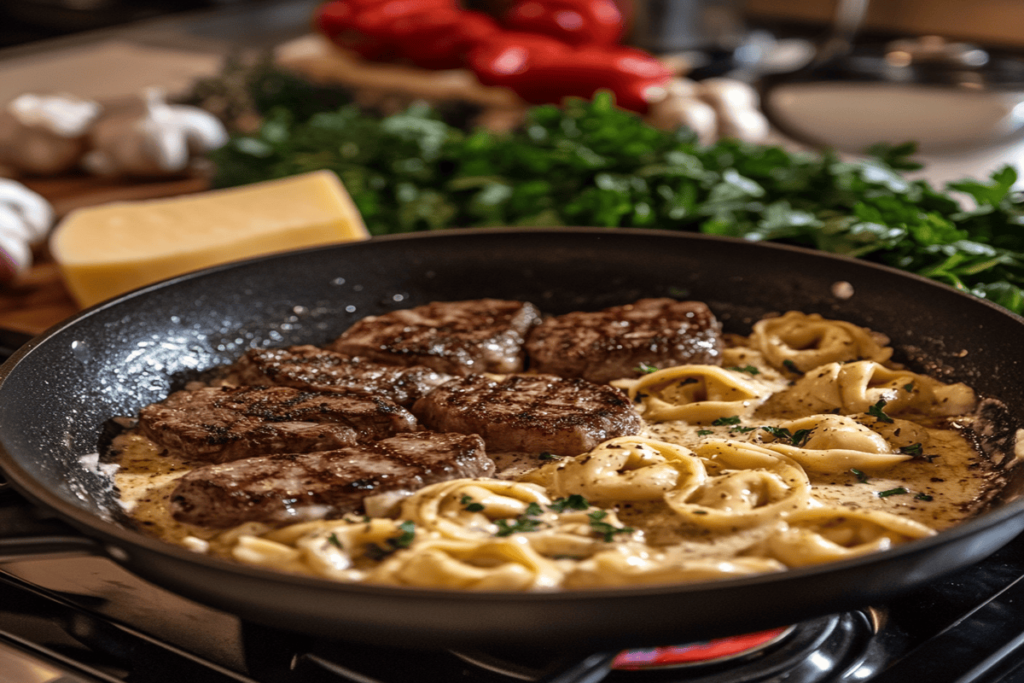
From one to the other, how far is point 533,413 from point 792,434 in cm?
66

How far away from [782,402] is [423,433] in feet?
3.27

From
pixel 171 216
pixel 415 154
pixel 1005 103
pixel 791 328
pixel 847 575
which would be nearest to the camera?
pixel 847 575

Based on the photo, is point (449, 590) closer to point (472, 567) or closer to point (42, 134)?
point (472, 567)

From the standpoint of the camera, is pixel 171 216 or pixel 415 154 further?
pixel 415 154

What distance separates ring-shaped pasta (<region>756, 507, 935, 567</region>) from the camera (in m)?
1.77

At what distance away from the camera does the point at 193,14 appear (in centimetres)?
798

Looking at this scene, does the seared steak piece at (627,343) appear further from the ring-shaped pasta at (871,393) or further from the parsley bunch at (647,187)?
the parsley bunch at (647,187)

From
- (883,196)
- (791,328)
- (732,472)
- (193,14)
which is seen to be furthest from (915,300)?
(193,14)

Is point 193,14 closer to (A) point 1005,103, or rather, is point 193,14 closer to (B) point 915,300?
(A) point 1005,103

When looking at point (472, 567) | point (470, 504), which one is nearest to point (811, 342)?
point (470, 504)

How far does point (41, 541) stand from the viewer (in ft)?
5.01

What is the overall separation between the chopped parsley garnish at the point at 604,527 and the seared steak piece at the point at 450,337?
889mm

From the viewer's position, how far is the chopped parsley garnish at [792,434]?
2.33 m

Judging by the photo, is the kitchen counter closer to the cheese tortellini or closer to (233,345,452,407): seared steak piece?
(233,345,452,407): seared steak piece
